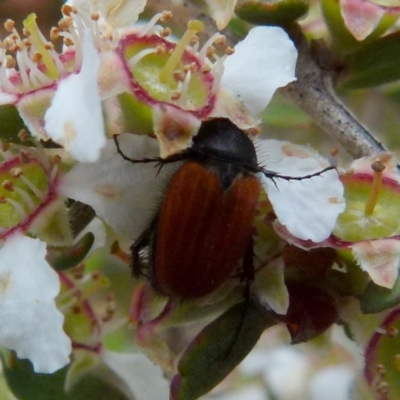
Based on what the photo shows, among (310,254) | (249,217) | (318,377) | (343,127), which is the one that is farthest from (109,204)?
(318,377)

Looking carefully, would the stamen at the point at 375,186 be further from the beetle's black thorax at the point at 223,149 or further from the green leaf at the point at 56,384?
the green leaf at the point at 56,384

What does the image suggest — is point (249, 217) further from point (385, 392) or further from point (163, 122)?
point (385, 392)

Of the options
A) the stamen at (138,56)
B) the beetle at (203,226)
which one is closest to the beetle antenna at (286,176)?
the beetle at (203,226)

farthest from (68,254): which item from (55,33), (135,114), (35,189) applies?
(55,33)

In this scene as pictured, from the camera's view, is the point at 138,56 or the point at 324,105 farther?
the point at 324,105

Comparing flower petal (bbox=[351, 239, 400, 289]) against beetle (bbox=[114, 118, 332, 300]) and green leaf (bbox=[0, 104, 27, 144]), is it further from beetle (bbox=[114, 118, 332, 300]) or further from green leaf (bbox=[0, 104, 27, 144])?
green leaf (bbox=[0, 104, 27, 144])

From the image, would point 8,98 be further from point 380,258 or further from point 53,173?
point 380,258
